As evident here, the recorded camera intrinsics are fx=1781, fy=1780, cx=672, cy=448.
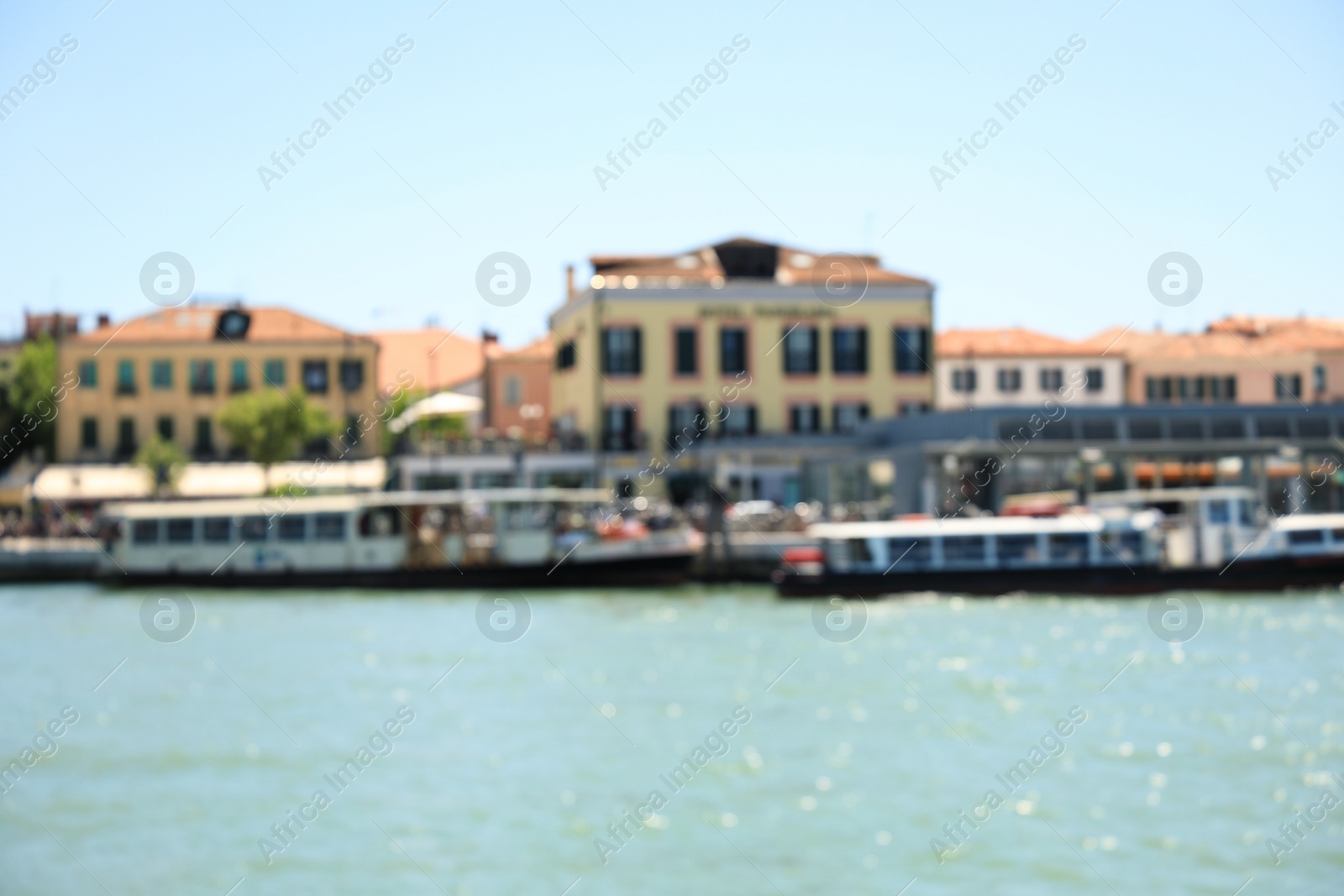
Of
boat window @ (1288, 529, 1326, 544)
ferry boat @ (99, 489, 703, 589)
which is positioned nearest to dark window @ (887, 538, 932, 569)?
ferry boat @ (99, 489, 703, 589)

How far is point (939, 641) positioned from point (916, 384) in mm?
27567

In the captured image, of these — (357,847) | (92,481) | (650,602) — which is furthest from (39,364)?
(357,847)

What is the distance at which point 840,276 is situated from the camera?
56.2 metres

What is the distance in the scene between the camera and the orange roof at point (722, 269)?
5509 cm

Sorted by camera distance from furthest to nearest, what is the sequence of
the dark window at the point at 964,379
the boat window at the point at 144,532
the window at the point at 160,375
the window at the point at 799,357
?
1. the dark window at the point at 964,379
2. the window at the point at 160,375
3. the window at the point at 799,357
4. the boat window at the point at 144,532

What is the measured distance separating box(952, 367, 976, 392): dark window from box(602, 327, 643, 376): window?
18804mm

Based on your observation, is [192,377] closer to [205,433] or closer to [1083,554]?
[205,433]

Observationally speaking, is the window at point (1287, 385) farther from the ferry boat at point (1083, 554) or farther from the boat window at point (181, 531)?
the boat window at point (181, 531)

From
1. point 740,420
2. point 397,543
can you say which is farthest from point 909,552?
point 740,420

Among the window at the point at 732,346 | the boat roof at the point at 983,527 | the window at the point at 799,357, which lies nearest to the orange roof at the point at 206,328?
the window at the point at 732,346

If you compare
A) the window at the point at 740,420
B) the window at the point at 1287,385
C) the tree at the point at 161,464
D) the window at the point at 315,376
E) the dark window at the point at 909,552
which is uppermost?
the window at the point at 315,376

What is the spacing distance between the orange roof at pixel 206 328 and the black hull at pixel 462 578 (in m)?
16.7

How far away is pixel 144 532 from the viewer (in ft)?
145

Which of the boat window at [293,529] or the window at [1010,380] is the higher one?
the window at [1010,380]
